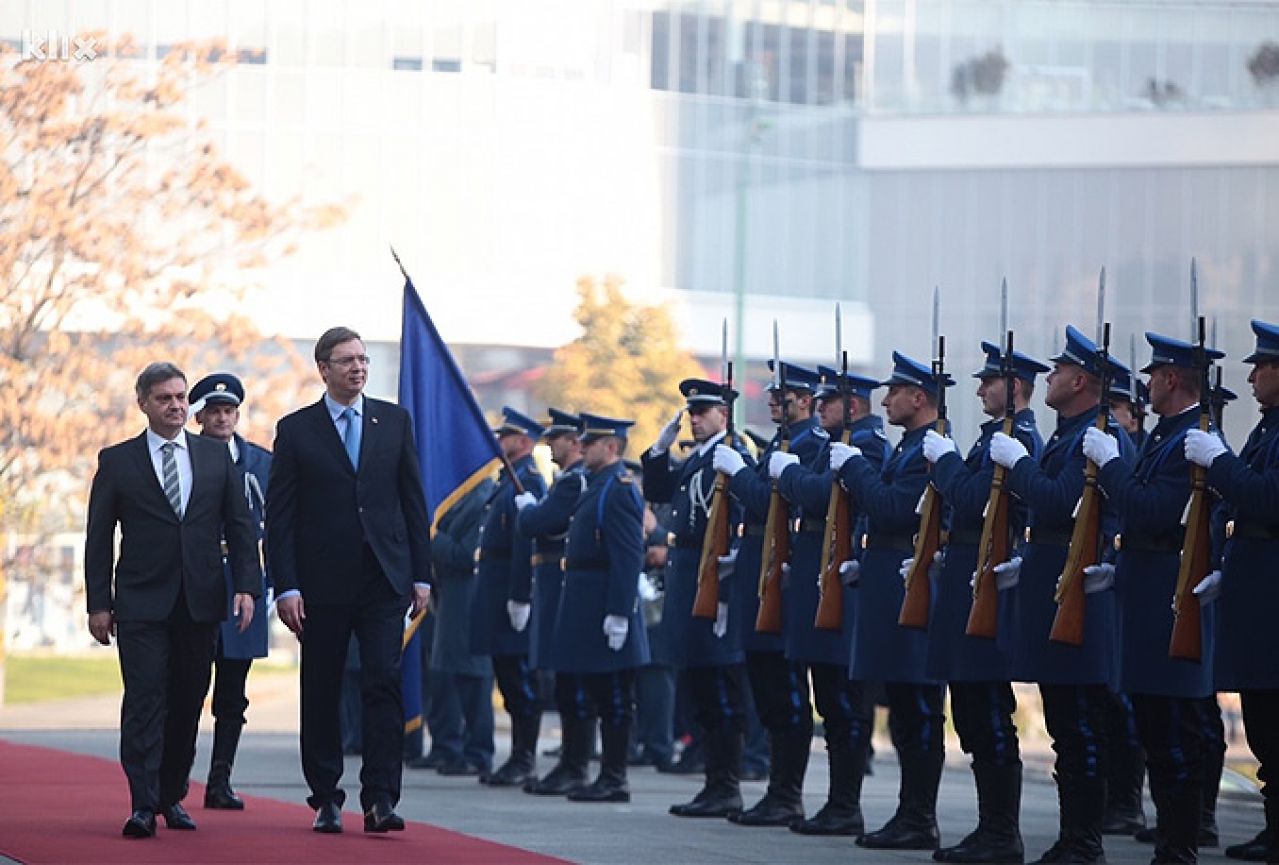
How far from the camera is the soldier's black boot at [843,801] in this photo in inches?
421

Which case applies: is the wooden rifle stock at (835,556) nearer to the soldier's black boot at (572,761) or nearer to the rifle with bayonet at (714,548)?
the rifle with bayonet at (714,548)

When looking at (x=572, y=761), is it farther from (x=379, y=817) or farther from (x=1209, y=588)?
(x=1209, y=588)

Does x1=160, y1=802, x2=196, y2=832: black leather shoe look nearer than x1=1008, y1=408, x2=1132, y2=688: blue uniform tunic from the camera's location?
No

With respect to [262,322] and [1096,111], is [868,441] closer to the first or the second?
[262,322]

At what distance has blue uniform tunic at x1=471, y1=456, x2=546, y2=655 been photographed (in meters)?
14.0

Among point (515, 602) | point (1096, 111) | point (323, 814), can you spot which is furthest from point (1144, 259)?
point (323, 814)

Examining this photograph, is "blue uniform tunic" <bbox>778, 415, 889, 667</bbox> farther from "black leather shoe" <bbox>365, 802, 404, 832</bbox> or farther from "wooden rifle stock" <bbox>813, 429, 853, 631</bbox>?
"black leather shoe" <bbox>365, 802, 404, 832</bbox>

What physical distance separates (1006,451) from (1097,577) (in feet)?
1.85

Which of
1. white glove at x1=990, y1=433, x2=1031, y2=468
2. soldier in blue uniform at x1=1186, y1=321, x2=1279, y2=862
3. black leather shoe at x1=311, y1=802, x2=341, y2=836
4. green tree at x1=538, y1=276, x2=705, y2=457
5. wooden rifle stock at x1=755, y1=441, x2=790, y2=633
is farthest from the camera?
green tree at x1=538, y1=276, x2=705, y2=457

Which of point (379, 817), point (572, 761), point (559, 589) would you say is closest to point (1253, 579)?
point (379, 817)

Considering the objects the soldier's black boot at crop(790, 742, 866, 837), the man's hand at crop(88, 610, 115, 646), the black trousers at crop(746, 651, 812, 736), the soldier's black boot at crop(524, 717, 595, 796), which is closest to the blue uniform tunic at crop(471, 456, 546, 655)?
the soldier's black boot at crop(524, 717, 595, 796)

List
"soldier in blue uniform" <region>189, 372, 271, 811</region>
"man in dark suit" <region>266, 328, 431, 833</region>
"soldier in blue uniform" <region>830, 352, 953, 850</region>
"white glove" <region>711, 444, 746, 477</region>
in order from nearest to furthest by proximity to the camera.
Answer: "man in dark suit" <region>266, 328, 431, 833</region> → "soldier in blue uniform" <region>830, 352, 953, 850</region> → "soldier in blue uniform" <region>189, 372, 271, 811</region> → "white glove" <region>711, 444, 746, 477</region>

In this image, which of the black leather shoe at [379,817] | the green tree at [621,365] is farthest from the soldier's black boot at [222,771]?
the green tree at [621,365]

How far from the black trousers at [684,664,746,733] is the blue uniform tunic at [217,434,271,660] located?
6.53 feet
